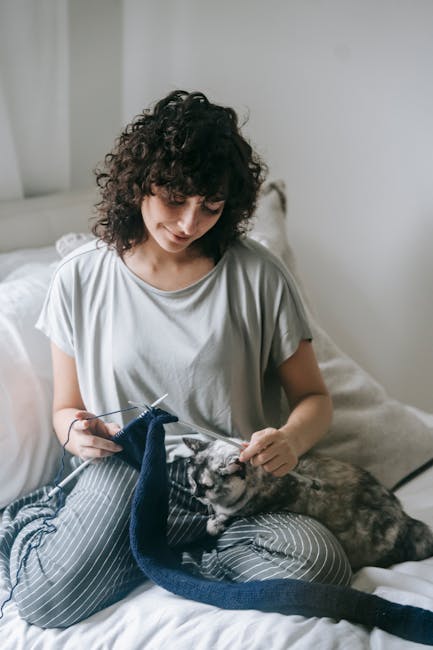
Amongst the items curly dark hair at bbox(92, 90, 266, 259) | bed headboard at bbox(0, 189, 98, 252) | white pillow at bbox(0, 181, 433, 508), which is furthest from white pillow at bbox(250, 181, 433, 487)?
bed headboard at bbox(0, 189, 98, 252)

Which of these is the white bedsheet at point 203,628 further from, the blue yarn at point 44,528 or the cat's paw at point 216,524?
the cat's paw at point 216,524

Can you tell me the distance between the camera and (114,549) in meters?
1.26

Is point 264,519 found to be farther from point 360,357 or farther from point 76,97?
point 76,97

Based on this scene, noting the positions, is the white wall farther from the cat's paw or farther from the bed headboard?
the cat's paw

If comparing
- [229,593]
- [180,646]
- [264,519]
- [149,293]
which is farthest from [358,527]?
[149,293]

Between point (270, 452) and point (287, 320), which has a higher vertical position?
point (287, 320)

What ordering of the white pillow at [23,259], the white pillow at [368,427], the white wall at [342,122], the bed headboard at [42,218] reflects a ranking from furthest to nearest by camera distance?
the white wall at [342,122]
the bed headboard at [42,218]
the white pillow at [23,259]
the white pillow at [368,427]

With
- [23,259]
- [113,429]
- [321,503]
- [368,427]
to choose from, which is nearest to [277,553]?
[321,503]

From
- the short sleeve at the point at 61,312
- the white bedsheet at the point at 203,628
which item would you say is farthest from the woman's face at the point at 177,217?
the white bedsheet at the point at 203,628

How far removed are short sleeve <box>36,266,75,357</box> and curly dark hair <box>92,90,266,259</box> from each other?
0.11 metres

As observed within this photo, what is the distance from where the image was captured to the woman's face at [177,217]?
4.14 ft

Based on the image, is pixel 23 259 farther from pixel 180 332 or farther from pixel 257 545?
pixel 257 545

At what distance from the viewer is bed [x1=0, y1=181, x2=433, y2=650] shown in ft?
3.59

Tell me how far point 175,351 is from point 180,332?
4 cm
